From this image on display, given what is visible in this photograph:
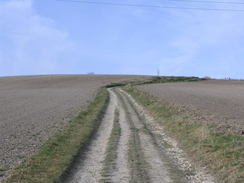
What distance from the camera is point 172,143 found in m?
18.0

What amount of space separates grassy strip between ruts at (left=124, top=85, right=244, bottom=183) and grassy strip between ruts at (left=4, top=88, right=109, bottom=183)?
187 inches

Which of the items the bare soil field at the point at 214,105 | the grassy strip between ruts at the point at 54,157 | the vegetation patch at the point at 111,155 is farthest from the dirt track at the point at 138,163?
the bare soil field at the point at 214,105

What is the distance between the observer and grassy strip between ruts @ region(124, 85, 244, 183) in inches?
468

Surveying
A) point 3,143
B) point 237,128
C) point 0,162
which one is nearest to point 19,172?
point 0,162

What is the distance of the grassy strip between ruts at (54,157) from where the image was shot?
11.4 m

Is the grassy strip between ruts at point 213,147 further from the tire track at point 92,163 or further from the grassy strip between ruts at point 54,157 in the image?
the grassy strip between ruts at point 54,157

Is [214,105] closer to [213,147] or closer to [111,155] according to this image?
[213,147]

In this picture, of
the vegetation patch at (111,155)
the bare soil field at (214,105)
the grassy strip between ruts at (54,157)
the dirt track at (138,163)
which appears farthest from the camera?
the bare soil field at (214,105)

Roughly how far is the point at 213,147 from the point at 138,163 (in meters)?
3.55

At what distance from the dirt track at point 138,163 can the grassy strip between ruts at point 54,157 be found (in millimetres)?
459

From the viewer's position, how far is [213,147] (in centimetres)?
1520

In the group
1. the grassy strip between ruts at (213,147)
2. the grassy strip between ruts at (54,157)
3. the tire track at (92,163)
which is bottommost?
the tire track at (92,163)

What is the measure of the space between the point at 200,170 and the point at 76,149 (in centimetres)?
565

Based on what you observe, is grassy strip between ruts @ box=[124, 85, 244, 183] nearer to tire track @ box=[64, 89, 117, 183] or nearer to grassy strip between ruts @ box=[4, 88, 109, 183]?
tire track @ box=[64, 89, 117, 183]
